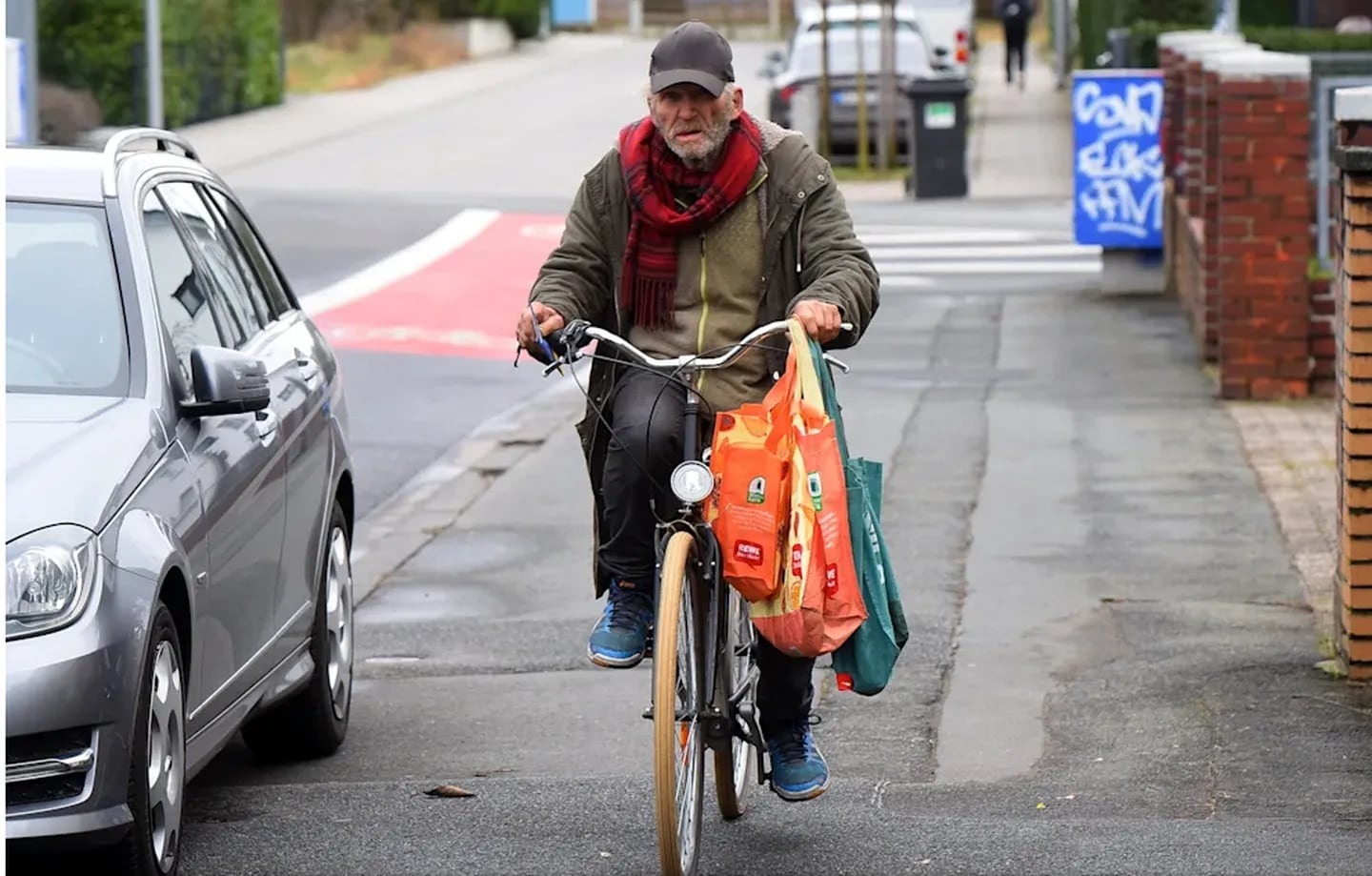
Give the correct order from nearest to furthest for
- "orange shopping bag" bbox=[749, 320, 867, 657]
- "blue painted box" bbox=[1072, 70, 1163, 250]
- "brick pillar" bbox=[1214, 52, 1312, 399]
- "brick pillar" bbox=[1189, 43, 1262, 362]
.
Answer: "orange shopping bag" bbox=[749, 320, 867, 657] < "brick pillar" bbox=[1214, 52, 1312, 399] < "brick pillar" bbox=[1189, 43, 1262, 362] < "blue painted box" bbox=[1072, 70, 1163, 250]

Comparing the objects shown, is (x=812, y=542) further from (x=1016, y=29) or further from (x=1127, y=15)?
(x=1016, y=29)

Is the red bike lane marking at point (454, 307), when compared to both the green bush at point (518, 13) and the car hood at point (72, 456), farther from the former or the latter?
the green bush at point (518, 13)

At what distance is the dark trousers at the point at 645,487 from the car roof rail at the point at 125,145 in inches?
57.4

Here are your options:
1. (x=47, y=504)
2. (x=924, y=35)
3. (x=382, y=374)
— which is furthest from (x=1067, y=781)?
(x=924, y=35)

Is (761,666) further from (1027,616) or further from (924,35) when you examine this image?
(924,35)

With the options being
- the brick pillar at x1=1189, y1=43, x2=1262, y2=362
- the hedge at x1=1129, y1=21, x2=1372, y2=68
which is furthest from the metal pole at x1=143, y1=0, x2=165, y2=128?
the brick pillar at x1=1189, y1=43, x2=1262, y2=362

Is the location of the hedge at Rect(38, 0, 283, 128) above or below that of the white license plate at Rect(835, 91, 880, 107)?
above

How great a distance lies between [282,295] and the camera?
7297 mm

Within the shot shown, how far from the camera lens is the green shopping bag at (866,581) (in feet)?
17.6

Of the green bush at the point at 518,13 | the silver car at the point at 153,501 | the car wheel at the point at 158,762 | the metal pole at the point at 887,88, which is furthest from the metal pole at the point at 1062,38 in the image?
the car wheel at the point at 158,762

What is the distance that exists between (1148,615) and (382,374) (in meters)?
7.76

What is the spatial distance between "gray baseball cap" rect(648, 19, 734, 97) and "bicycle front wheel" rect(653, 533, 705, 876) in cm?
98

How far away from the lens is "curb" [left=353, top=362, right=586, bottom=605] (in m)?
10.1

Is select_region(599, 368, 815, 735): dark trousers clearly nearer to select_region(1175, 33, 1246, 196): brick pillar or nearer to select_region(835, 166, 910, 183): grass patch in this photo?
select_region(1175, 33, 1246, 196): brick pillar
